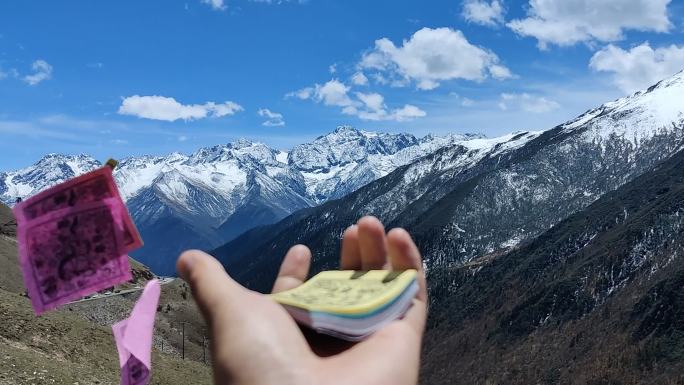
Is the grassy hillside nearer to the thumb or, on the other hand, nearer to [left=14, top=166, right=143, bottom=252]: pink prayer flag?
the thumb

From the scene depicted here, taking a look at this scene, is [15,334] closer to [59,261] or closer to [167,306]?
[59,261]

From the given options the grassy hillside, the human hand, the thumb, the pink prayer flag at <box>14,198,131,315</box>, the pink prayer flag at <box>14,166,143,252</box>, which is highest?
the pink prayer flag at <box>14,166,143,252</box>

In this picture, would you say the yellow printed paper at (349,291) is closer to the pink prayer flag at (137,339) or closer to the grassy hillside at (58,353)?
the pink prayer flag at (137,339)

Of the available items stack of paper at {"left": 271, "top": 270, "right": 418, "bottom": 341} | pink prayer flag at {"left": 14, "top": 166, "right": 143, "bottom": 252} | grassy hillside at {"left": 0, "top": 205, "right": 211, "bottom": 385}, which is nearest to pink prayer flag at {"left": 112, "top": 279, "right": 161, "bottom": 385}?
pink prayer flag at {"left": 14, "top": 166, "right": 143, "bottom": 252}

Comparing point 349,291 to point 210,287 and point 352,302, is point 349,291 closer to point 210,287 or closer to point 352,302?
point 352,302

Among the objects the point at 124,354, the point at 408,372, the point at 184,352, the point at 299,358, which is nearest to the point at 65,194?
the point at 124,354

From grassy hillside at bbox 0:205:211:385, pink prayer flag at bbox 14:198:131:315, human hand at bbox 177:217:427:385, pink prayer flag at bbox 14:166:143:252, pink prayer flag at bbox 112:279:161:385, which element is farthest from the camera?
grassy hillside at bbox 0:205:211:385

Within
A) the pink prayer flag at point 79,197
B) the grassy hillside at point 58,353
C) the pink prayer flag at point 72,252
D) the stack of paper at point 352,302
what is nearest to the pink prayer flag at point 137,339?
the pink prayer flag at point 72,252
